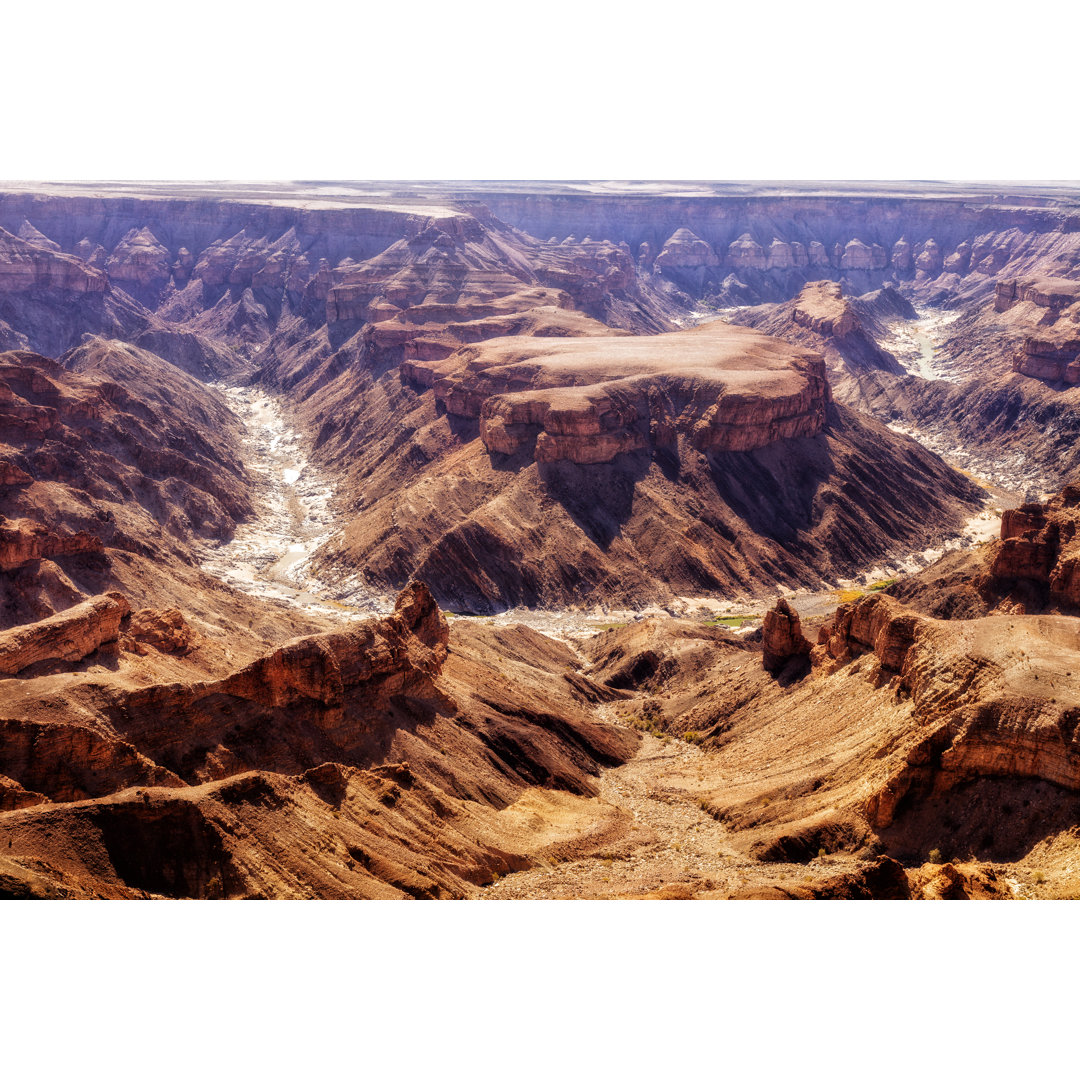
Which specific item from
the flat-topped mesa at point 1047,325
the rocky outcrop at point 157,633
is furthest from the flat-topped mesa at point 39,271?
the flat-topped mesa at point 1047,325

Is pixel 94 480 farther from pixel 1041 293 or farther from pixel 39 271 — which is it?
pixel 1041 293

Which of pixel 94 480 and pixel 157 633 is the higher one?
pixel 157 633

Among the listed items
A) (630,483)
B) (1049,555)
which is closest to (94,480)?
(630,483)

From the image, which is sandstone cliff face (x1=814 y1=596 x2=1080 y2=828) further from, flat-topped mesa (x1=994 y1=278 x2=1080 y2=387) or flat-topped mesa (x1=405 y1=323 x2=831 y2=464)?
flat-topped mesa (x1=994 y1=278 x2=1080 y2=387)

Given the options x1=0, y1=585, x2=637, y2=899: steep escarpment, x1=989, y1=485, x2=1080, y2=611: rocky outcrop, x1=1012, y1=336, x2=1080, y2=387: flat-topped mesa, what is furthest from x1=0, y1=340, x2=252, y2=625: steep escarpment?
x1=1012, y1=336, x2=1080, y2=387: flat-topped mesa

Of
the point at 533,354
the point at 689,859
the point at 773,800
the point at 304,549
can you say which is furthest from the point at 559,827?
the point at 533,354

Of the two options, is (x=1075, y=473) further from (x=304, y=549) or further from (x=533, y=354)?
(x=304, y=549)

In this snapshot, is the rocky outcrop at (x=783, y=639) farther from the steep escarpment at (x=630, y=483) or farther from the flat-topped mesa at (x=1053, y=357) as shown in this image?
the flat-topped mesa at (x=1053, y=357)
